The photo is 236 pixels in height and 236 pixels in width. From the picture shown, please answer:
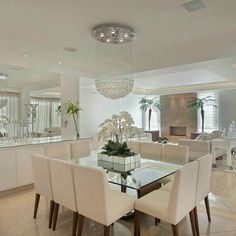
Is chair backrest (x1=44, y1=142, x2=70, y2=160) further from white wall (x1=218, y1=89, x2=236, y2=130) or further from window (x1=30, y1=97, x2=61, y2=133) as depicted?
white wall (x1=218, y1=89, x2=236, y2=130)

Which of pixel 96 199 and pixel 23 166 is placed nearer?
pixel 96 199

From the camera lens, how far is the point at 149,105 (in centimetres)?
1156

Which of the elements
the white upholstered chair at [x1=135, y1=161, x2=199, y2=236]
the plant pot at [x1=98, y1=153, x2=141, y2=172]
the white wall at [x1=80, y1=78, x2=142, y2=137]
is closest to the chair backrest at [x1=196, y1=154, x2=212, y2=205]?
the white upholstered chair at [x1=135, y1=161, x2=199, y2=236]

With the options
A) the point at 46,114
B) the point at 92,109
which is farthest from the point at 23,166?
the point at 92,109

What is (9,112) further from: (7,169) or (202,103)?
(202,103)

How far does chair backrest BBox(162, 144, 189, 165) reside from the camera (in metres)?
3.59

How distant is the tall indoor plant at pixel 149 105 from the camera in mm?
11375

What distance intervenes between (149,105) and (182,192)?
31.5 feet

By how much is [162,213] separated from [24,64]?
388 centimetres

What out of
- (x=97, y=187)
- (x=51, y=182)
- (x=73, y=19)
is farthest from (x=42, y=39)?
(x=97, y=187)

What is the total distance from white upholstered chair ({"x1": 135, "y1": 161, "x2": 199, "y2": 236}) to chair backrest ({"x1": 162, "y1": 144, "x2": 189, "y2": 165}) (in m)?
1.11

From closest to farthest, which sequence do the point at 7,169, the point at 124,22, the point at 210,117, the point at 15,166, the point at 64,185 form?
the point at 64,185, the point at 124,22, the point at 7,169, the point at 15,166, the point at 210,117

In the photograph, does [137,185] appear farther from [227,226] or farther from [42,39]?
[42,39]

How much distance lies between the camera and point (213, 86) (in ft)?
29.2
